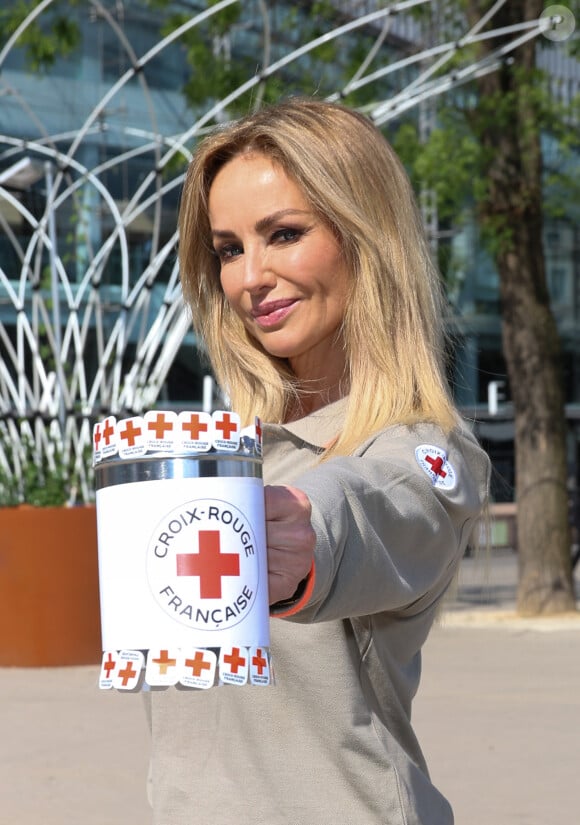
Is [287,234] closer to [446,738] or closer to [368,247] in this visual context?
[368,247]

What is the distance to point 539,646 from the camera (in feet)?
37.6

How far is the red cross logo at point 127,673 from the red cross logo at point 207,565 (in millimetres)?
93

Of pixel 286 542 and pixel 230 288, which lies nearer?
pixel 286 542

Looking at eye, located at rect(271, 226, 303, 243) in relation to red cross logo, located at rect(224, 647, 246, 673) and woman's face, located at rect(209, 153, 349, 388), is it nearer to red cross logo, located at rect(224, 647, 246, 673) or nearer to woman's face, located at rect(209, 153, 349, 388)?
woman's face, located at rect(209, 153, 349, 388)

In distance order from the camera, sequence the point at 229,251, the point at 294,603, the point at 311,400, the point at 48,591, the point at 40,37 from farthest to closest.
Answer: the point at 40,37
the point at 48,591
the point at 311,400
the point at 229,251
the point at 294,603

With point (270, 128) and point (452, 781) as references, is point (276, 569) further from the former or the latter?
point (452, 781)

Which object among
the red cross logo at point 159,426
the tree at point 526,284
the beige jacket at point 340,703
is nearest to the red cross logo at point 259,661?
the red cross logo at point 159,426

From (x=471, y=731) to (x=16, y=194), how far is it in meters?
9.08

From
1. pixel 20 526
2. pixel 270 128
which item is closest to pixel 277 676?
pixel 270 128

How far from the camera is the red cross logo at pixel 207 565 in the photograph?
1272mm

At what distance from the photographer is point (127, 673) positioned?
1.29 metres

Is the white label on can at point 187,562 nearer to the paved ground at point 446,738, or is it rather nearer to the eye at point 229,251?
the eye at point 229,251

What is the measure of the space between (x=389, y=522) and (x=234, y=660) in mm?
370

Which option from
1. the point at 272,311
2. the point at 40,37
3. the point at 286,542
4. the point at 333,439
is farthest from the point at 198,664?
the point at 40,37
